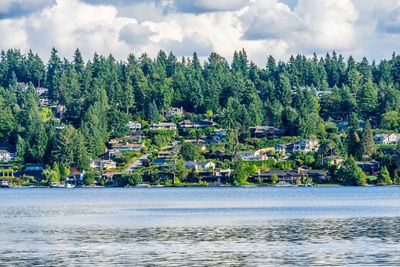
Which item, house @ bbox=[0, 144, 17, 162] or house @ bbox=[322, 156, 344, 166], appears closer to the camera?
house @ bbox=[322, 156, 344, 166]

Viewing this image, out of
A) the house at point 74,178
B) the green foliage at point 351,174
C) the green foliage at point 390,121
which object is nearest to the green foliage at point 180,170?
the house at point 74,178

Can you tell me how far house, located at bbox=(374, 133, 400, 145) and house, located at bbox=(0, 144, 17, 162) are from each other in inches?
3353

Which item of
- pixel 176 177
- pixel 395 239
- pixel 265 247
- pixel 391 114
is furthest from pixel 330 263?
pixel 391 114

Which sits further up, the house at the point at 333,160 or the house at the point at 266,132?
the house at the point at 266,132

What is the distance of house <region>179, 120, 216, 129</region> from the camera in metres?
177

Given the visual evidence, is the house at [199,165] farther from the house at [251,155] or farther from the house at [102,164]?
the house at [102,164]

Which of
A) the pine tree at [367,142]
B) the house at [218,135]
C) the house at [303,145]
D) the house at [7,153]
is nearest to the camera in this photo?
the pine tree at [367,142]

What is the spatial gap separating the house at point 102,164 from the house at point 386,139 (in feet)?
198

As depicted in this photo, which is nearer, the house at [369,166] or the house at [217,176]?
the house at [369,166]

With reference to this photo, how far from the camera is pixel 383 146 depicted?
512 ft

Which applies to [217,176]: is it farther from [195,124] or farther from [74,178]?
[195,124]

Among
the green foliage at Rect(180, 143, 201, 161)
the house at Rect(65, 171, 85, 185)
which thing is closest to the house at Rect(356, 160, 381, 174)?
the green foliage at Rect(180, 143, 201, 161)

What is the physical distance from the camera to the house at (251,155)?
151250mm

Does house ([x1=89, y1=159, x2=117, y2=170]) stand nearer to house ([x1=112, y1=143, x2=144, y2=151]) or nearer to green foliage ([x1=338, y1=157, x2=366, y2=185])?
house ([x1=112, y1=143, x2=144, y2=151])
